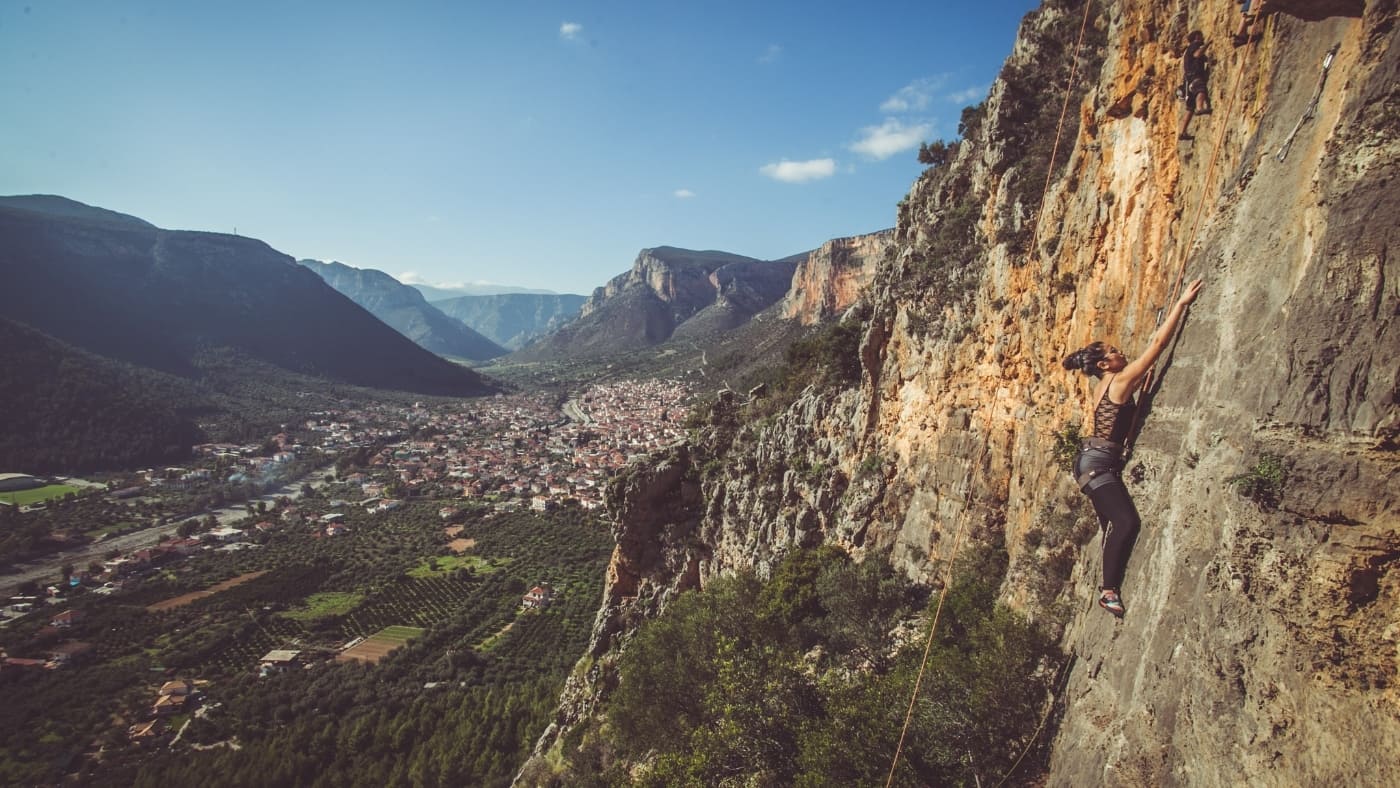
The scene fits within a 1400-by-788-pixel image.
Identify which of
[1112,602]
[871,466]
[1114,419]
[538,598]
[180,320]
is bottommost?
[538,598]

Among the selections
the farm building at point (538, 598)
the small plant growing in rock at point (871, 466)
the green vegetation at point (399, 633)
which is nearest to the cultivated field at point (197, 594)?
the green vegetation at point (399, 633)

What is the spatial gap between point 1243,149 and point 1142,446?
11.1 ft

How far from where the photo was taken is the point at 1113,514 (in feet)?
20.3

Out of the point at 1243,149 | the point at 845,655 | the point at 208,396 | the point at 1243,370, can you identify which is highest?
the point at 1243,149

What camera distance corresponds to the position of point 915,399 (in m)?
17.2

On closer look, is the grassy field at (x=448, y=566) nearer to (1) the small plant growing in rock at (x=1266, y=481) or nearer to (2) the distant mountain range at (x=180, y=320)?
(1) the small plant growing in rock at (x=1266, y=481)

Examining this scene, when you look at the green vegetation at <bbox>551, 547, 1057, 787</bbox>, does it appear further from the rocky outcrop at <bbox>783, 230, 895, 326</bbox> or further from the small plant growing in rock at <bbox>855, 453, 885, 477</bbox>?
the rocky outcrop at <bbox>783, 230, 895, 326</bbox>

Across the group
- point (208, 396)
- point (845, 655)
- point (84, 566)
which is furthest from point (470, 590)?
point (208, 396)

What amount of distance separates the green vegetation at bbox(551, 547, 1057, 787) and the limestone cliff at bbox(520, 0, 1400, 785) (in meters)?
1.05

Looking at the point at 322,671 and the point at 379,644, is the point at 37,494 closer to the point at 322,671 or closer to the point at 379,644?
the point at 379,644

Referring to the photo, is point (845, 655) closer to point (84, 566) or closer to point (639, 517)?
point (639, 517)

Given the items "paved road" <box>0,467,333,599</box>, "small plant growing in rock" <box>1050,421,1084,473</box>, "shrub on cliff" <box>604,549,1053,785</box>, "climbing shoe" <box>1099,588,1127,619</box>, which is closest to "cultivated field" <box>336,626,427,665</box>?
"shrub on cliff" <box>604,549,1053,785</box>

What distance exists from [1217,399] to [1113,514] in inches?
63.0

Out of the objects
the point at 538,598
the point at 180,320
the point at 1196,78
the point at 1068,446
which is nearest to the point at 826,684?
the point at 1068,446
